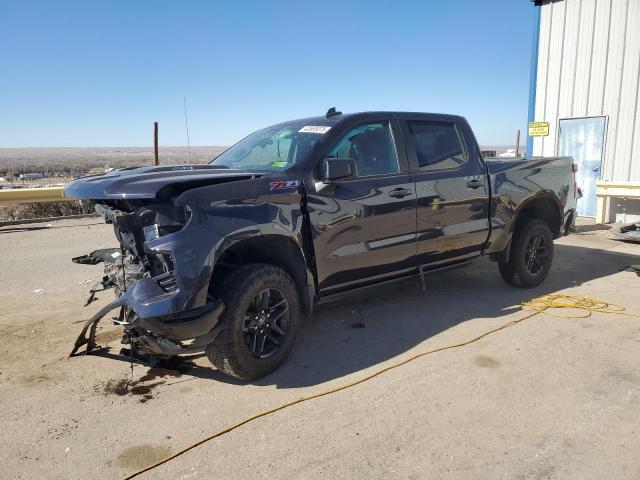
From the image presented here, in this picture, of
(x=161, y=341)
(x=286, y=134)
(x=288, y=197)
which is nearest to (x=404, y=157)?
(x=286, y=134)

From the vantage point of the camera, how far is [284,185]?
370 cm

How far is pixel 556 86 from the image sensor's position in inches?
471

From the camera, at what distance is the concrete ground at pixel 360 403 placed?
106 inches

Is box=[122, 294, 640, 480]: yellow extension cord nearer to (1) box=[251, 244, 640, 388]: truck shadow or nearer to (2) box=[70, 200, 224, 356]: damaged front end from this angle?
(1) box=[251, 244, 640, 388]: truck shadow

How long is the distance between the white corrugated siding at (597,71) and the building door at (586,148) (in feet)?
0.50

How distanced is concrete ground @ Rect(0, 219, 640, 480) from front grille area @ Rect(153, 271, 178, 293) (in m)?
0.82

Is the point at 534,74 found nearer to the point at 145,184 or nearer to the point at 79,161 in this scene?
the point at 145,184

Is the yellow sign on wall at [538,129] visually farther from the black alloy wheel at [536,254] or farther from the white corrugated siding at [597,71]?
the black alloy wheel at [536,254]

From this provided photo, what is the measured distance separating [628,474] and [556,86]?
11.5 m

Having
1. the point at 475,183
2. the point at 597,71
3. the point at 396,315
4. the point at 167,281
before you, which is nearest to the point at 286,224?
the point at 167,281

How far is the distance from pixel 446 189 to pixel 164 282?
292 centimetres

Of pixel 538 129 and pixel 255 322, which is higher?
pixel 538 129

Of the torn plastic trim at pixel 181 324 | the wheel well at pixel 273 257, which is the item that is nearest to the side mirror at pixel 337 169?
the wheel well at pixel 273 257

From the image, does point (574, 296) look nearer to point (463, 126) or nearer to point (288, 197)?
point (463, 126)
